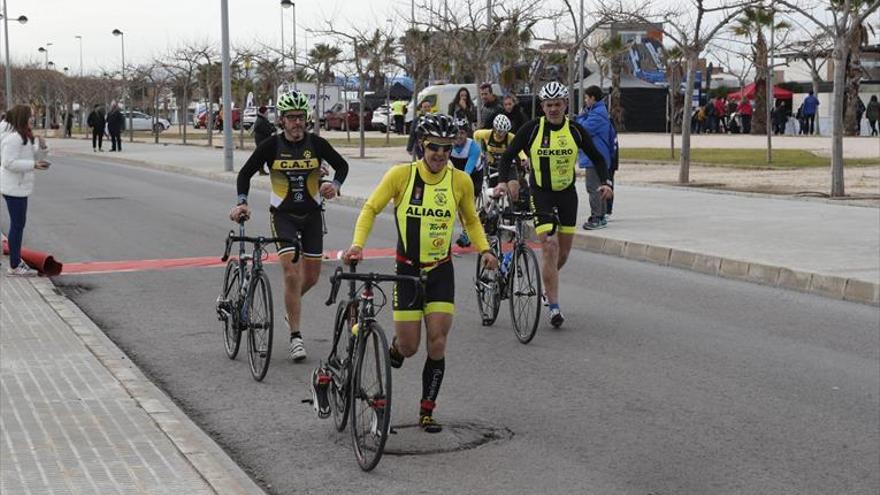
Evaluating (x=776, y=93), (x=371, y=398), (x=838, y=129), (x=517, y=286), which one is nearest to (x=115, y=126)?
(x=776, y=93)

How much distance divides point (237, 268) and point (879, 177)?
67.6ft

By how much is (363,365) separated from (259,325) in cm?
231

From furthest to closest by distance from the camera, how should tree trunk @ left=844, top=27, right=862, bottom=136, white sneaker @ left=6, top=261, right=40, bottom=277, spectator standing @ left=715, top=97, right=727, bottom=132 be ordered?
spectator standing @ left=715, top=97, right=727, bottom=132
tree trunk @ left=844, top=27, right=862, bottom=136
white sneaker @ left=6, top=261, right=40, bottom=277

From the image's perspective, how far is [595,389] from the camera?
8086 mm

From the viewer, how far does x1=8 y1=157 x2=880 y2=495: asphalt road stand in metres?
6.23

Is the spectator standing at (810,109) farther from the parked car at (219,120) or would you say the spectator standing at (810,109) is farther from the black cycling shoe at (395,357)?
the black cycling shoe at (395,357)

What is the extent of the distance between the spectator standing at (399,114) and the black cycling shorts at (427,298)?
187 ft

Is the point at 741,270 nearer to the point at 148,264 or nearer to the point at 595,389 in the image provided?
the point at 595,389

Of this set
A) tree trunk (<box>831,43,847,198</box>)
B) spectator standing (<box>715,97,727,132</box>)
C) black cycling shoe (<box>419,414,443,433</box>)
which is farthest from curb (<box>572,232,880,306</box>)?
spectator standing (<box>715,97,727,132</box>)

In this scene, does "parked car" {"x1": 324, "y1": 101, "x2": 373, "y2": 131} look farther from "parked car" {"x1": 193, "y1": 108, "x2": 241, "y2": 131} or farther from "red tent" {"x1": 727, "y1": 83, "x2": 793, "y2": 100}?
"red tent" {"x1": 727, "y1": 83, "x2": 793, "y2": 100}

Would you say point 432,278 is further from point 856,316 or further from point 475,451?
point 856,316

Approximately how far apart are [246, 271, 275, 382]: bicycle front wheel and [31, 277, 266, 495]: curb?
27.5 inches

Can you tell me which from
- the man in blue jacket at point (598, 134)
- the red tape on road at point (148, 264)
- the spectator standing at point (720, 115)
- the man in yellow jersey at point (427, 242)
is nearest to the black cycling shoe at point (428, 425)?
the man in yellow jersey at point (427, 242)

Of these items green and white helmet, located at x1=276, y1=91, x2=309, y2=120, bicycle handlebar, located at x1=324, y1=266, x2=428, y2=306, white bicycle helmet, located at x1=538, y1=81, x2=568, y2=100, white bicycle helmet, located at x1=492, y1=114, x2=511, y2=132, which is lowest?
bicycle handlebar, located at x1=324, y1=266, x2=428, y2=306
